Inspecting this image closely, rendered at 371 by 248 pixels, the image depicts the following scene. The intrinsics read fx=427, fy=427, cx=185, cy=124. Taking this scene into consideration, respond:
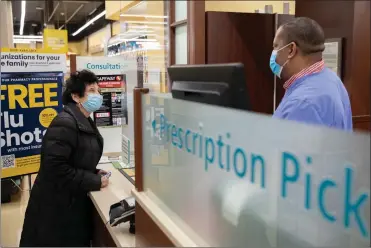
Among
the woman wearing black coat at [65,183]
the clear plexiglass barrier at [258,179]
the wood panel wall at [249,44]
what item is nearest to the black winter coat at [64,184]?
the woman wearing black coat at [65,183]

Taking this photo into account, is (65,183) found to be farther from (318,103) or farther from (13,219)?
(13,219)

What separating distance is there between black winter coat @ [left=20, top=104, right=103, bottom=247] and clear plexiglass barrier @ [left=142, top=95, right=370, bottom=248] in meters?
1.24

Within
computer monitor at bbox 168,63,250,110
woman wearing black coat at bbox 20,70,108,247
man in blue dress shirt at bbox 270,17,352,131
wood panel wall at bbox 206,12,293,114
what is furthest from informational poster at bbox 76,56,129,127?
computer monitor at bbox 168,63,250,110

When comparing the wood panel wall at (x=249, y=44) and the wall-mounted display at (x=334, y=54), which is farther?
the wood panel wall at (x=249, y=44)

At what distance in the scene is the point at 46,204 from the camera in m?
2.80

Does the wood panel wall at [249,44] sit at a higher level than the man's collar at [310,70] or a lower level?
higher

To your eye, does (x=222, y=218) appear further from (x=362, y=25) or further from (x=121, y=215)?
(x=362, y=25)

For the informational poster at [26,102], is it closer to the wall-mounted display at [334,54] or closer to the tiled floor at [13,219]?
the tiled floor at [13,219]

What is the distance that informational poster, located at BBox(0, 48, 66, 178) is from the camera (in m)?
3.58

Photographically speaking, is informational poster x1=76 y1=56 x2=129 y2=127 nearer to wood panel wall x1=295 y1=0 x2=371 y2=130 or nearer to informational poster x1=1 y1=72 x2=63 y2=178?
informational poster x1=1 y1=72 x2=63 y2=178

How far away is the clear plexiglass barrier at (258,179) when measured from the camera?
85 centimetres

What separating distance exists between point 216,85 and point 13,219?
4.26m

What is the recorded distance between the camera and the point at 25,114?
3.67 metres

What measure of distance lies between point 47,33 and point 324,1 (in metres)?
10.7
